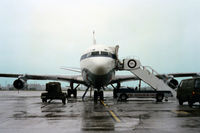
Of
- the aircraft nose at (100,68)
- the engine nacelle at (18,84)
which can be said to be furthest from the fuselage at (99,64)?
the engine nacelle at (18,84)

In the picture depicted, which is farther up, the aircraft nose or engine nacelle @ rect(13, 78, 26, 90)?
the aircraft nose

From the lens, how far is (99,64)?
19234 mm

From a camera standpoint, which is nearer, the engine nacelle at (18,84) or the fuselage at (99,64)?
the fuselage at (99,64)

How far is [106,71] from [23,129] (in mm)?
12312

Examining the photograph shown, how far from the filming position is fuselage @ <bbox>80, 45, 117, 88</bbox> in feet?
63.4

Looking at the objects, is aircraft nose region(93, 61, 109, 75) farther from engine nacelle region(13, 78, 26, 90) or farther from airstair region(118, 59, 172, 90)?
engine nacelle region(13, 78, 26, 90)

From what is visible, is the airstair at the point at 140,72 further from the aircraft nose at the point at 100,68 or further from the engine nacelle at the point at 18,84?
the engine nacelle at the point at 18,84

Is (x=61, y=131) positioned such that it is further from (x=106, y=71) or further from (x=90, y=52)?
(x=90, y=52)

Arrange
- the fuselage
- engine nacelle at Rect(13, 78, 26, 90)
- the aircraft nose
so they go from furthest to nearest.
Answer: engine nacelle at Rect(13, 78, 26, 90) → the fuselage → the aircraft nose

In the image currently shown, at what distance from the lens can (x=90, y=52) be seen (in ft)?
70.9

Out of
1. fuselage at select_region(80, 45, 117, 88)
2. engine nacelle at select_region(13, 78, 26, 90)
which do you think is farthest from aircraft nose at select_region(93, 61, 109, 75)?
engine nacelle at select_region(13, 78, 26, 90)

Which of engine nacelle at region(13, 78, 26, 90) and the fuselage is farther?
engine nacelle at region(13, 78, 26, 90)

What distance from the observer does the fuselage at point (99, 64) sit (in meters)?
19.3

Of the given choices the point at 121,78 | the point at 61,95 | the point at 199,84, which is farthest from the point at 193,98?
the point at 121,78
